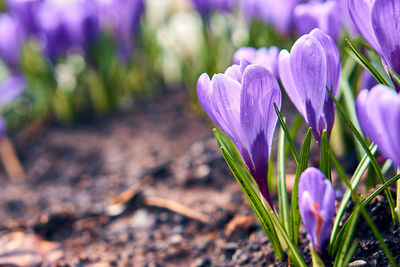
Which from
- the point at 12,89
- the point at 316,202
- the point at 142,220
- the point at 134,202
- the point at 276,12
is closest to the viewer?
the point at 316,202

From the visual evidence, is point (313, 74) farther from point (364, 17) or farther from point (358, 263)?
point (358, 263)

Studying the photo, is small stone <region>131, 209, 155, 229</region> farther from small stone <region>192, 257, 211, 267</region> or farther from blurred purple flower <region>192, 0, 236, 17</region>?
blurred purple flower <region>192, 0, 236, 17</region>

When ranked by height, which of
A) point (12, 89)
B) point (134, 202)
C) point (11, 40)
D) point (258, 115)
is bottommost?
point (258, 115)

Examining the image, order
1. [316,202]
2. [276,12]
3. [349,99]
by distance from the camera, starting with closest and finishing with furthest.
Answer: [316,202]
[349,99]
[276,12]

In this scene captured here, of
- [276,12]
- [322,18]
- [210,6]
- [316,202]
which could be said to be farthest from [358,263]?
[210,6]

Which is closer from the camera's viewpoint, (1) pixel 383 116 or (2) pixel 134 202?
(1) pixel 383 116

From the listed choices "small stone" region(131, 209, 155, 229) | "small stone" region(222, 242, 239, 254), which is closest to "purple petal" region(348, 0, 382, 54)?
"small stone" region(222, 242, 239, 254)
